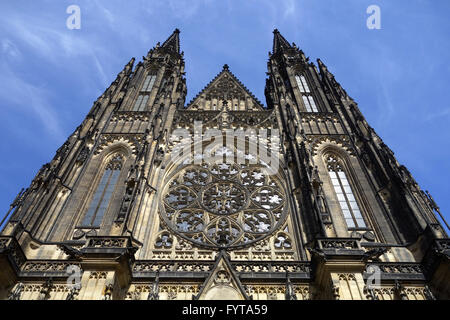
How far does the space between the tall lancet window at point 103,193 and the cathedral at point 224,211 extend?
0.19ft

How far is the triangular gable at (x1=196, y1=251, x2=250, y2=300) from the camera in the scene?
34.3 feet

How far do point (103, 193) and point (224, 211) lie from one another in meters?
5.08

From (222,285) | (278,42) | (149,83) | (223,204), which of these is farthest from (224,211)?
(278,42)

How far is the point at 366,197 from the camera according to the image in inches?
591

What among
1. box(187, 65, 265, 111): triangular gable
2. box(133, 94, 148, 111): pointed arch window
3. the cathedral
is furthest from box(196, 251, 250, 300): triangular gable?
box(133, 94, 148, 111): pointed arch window

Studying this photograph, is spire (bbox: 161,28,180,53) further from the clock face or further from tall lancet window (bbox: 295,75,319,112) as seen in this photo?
the clock face

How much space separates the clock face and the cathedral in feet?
0.18

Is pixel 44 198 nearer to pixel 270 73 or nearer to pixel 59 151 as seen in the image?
pixel 59 151

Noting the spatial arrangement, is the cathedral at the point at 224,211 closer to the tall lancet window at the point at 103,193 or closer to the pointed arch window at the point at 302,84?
the tall lancet window at the point at 103,193

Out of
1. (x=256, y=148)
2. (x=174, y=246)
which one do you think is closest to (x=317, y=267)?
(x=174, y=246)

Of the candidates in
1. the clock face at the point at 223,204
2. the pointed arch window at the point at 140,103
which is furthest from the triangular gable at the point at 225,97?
the clock face at the point at 223,204

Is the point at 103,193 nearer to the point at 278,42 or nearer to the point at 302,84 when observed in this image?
the point at 302,84

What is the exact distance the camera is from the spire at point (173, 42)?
1160 inches

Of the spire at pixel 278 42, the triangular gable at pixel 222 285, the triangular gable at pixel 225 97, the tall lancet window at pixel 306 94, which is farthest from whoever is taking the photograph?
the spire at pixel 278 42
